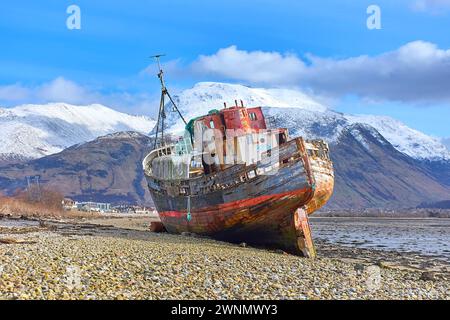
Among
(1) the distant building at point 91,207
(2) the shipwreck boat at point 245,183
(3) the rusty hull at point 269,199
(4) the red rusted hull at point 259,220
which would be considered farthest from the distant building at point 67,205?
(4) the red rusted hull at point 259,220

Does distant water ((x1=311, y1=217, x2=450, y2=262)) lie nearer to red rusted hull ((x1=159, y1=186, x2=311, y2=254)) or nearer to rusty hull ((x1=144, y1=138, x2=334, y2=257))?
rusty hull ((x1=144, y1=138, x2=334, y2=257))

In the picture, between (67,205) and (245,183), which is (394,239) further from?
(67,205)

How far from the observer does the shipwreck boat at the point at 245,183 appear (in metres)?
28.3

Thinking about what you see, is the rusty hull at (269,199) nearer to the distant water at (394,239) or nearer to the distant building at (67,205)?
the distant water at (394,239)

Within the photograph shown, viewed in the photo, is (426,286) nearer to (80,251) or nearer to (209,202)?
(80,251)

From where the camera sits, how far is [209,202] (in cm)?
3123

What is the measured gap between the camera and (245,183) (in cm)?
2914

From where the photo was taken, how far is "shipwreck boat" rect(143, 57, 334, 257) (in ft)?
92.8

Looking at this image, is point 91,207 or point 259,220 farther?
point 91,207

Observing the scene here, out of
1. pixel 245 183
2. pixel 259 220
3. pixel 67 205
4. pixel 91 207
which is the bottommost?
pixel 91 207

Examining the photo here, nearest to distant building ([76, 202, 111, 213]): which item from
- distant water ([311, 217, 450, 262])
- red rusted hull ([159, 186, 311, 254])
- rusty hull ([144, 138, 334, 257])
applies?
distant water ([311, 217, 450, 262])

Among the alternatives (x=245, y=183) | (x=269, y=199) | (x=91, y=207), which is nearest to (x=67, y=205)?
(x=91, y=207)
